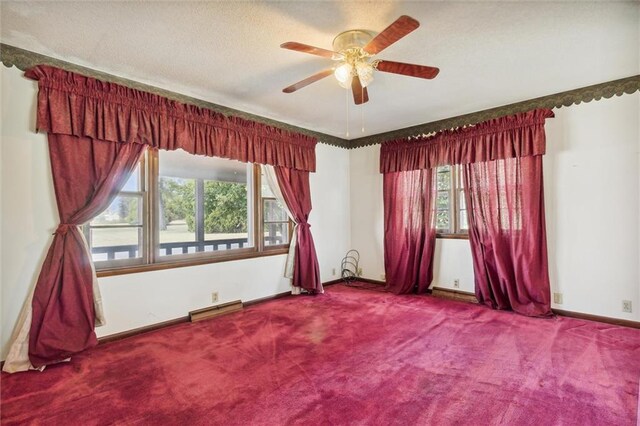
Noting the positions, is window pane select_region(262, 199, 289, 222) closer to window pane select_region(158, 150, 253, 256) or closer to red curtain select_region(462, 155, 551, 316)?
window pane select_region(158, 150, 253, 256)

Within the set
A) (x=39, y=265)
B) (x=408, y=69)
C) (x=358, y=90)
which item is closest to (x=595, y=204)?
(x=408, y=69)

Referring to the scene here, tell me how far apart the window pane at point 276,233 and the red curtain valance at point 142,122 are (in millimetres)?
892

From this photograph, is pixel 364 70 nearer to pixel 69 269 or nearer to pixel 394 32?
pixel 394 32

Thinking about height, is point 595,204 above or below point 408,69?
below

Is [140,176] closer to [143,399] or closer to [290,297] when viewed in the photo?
[143,399]

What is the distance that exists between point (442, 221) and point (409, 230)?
48cm

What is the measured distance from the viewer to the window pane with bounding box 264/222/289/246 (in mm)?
4492

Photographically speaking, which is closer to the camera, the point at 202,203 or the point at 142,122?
the point at 142,122

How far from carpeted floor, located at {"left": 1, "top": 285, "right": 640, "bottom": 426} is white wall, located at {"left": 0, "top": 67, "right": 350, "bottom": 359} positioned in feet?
1.01

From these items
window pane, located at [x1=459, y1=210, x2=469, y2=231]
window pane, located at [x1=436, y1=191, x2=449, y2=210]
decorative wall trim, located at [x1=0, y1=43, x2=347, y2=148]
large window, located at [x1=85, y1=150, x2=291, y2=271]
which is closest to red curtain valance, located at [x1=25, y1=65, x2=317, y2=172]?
decorative wall trim, located at [x1=0, y1=43, x2=347, y2=148]

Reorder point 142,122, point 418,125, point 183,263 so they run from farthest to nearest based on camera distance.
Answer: point 418,125
point 183,263
point 142,122

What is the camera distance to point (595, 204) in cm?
336

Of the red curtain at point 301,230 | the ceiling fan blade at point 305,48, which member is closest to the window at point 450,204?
the red curtain at point 301,230

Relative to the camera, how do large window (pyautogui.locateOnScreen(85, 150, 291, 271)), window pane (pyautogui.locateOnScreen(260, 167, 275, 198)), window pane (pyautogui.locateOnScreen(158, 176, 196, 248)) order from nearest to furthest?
large window (pyautogui.locateOnScreen(85, 150, 291, 271)) < window pane (pyautogui.locateOnScreen(158, 176, 196, 248)) < window pane (pyautogui.locateOnScreen(260, 167, 275, 198))
